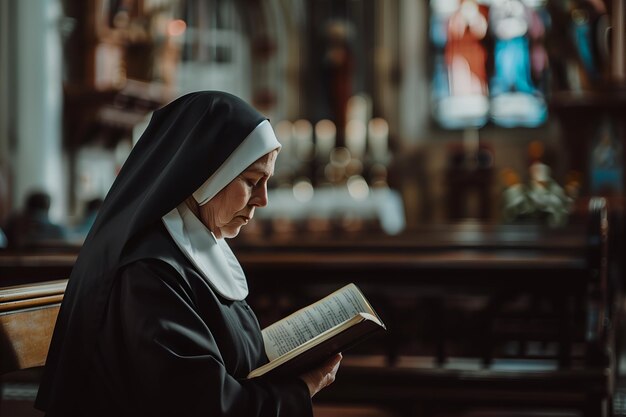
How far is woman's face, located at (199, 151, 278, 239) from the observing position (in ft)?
5.81

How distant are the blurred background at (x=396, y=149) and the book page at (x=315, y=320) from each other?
1.77 meters

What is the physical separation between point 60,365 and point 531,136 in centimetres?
1115

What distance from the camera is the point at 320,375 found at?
5.88 ft

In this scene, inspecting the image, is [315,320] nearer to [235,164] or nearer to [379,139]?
[235,164]

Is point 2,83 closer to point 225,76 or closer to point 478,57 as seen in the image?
point 225,76

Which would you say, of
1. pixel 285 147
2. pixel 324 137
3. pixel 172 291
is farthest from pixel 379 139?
pixel 172 291

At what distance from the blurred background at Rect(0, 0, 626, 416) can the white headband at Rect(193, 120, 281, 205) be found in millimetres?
2094

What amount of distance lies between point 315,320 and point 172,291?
39 cm

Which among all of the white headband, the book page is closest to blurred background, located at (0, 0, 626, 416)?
the book page

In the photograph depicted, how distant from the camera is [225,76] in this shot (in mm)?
13055

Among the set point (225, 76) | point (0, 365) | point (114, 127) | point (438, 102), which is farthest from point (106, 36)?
point (0, 365)

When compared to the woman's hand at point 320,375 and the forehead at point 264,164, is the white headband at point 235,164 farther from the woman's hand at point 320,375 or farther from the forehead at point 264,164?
the woman's hand at point 320,375

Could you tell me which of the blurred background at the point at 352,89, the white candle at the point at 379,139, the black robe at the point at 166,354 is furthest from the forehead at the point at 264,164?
the white candle at the point at 379,139

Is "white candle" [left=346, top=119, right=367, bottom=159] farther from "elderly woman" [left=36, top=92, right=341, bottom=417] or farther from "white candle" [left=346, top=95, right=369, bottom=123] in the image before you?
"elderly woman" [left=36, top=92, right=341, bottom=417]
